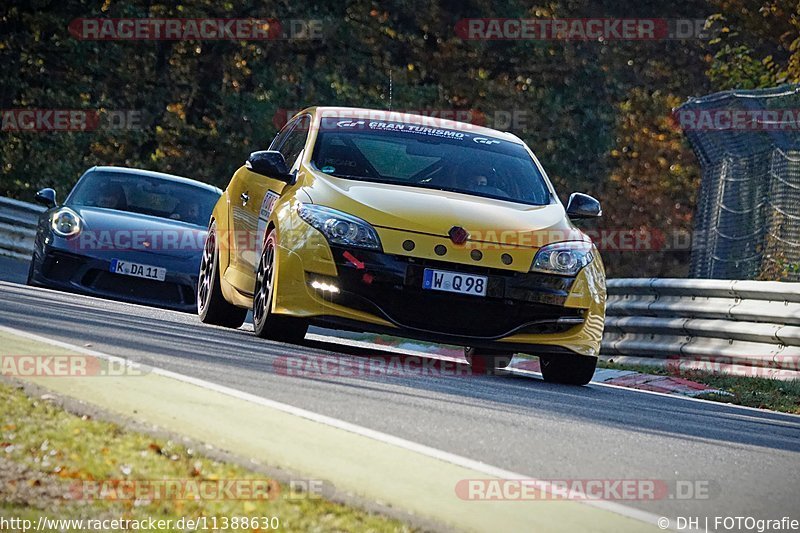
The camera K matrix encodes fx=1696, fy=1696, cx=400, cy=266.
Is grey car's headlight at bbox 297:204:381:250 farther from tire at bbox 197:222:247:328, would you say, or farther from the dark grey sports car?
the dark grey sports car

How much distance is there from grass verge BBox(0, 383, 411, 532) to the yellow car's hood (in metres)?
4.25

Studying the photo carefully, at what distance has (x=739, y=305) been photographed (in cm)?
1422

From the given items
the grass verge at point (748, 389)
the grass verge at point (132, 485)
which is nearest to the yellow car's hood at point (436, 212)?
the grass verge at point (748, 389)

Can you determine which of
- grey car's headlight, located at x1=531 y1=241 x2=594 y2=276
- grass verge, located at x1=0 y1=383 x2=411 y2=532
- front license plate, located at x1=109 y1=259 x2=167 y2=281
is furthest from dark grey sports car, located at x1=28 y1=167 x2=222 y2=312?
grass verge, located at x1=0 y1=383 x2=411 y2=532

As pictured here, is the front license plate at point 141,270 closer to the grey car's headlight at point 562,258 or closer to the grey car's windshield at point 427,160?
the grey car's windshield at point 427,160

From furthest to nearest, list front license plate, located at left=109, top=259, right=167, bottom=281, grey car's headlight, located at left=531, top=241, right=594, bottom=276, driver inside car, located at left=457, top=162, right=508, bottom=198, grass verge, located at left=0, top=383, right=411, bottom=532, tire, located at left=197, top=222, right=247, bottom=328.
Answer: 1. front license plate, located at left=109, top=259, right=167, bottom=281
2. tire, located at left=197, top=222, right=247, bottom=328
3. driver inside car, located at left=457, top=162, right=508, bottom=198
4. grey car's headlight, located at left=531, top=241, right=594, bottom=276
5. grass verge, located at left=0, top=383, right=411, bottom=532

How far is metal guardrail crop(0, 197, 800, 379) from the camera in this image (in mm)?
13508

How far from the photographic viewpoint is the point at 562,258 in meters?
10.3

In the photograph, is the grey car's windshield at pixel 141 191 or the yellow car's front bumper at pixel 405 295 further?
the grey car's windshield at pixel 141 191

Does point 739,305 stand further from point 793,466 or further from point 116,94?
point 116,94

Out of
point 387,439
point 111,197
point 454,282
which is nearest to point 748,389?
point 454,282

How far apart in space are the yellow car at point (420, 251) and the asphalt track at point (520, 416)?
29 centimetres

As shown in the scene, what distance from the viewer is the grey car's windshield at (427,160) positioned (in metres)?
11.0

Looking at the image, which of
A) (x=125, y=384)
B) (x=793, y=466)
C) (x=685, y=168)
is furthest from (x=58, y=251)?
(x=685, y=168)
